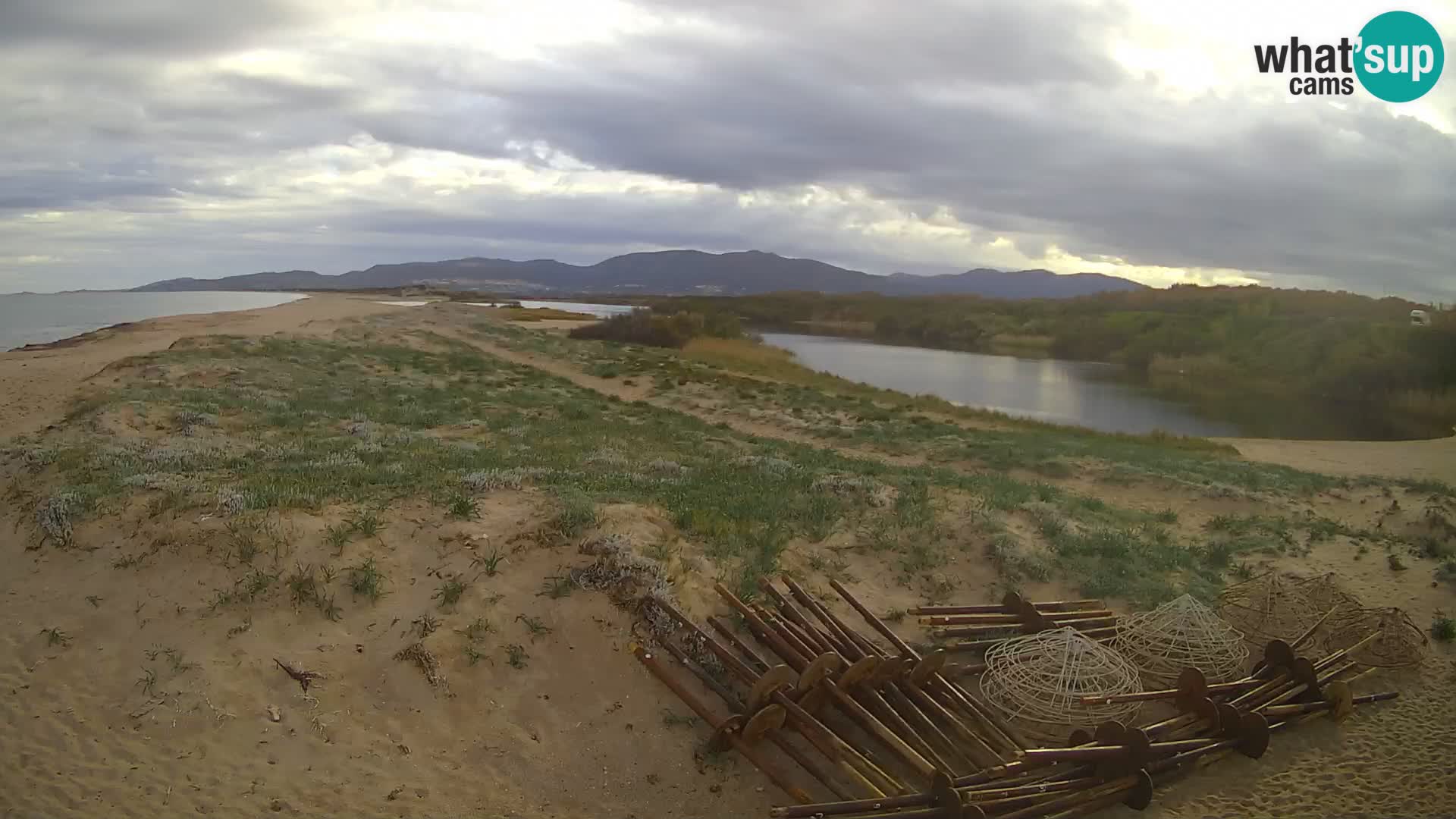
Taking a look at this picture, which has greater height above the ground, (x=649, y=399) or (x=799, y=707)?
(x=649, y=399)

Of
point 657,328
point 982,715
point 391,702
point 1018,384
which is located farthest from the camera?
point 657,328

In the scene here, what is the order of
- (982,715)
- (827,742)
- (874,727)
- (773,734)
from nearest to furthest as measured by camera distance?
(827,742) < (874,727) < (773,734) < (982,715)

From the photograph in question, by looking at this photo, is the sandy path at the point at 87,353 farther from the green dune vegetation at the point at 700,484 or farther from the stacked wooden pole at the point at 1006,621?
the stacked wooden pole at the point at 1006,621

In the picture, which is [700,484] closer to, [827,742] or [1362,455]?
[827,742]

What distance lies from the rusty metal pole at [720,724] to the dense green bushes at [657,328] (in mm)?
35635

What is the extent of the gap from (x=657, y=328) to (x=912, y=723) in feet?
126

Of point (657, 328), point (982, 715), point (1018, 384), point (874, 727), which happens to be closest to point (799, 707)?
point (874, 727)

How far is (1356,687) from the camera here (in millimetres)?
6434

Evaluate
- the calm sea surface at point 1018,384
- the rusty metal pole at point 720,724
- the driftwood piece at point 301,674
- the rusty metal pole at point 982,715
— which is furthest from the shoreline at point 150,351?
the rusty metal pole at point 982,715

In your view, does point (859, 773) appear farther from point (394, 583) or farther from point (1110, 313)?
point (1110, 313)

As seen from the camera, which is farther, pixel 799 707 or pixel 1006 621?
pixel 1006 621

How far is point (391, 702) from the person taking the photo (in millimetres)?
5336

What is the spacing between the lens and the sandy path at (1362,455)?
17.1 m

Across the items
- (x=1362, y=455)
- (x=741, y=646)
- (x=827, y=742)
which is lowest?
(x=1362, y=455)
